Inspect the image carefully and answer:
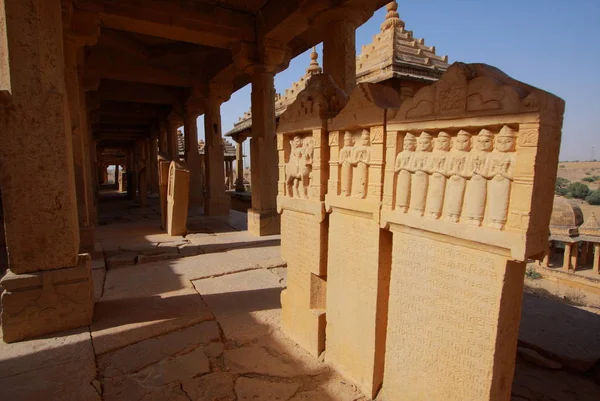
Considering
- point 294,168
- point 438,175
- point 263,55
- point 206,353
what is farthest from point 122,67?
point 438,175

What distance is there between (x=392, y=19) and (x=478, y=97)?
9060mm

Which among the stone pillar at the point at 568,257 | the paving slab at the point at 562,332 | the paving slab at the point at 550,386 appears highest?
the paving slab at the point at 562,332

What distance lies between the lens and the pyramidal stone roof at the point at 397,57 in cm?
891

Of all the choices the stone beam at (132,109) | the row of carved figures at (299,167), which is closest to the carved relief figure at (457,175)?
the row of carved figures at (299,167)

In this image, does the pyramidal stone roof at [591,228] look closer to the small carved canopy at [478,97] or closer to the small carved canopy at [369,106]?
the small carved canopy at [369,106]

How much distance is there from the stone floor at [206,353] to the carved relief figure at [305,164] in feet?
4.35

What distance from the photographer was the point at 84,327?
3.00 m

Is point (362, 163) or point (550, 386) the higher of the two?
point (362, 163)

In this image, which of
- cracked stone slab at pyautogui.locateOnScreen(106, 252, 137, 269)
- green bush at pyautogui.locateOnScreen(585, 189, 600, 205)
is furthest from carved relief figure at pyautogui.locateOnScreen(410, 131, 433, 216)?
green bush at pyautogui.locateOnScreen(585, 189, 600, 205)

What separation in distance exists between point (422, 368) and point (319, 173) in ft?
4.76

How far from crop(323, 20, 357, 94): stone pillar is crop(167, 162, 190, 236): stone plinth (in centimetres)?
325

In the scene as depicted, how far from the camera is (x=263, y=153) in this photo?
695 centimetres

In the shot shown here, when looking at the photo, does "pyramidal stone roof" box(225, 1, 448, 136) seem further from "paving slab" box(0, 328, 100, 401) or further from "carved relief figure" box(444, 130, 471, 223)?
"carved relief figure" box(444, 130, 471, 223)

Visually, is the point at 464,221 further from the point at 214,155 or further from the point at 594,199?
the point at 594,199
